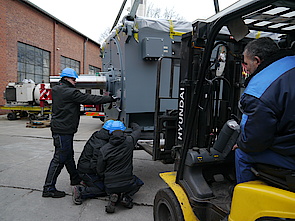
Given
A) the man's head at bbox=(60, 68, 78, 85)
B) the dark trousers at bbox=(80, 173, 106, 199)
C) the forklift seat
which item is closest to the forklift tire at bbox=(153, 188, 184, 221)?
the forklift seat

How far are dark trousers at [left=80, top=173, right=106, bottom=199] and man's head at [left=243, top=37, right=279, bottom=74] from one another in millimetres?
2892

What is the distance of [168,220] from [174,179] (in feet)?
1.57

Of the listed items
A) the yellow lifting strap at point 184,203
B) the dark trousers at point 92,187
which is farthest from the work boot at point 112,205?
the yellow lifting strap at point 184,203

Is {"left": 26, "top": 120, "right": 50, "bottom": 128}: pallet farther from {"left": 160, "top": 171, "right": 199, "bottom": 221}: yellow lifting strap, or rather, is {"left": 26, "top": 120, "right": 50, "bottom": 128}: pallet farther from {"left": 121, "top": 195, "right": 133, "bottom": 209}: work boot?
{"left": 160, "top": 171, "right": 199, "bottom": 221}: yellow lifting strap

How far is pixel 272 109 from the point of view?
1.49m

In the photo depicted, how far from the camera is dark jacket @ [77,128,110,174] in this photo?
3.76 metres

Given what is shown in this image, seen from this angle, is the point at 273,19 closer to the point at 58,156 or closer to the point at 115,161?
the point at 115,161

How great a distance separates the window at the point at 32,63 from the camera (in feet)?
54.2

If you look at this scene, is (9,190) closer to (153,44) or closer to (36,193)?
(36,193)

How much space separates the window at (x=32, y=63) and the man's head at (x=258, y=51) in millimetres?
17473

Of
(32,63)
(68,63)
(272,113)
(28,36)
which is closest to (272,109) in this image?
(272,113)

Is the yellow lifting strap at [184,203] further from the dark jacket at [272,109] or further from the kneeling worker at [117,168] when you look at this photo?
the kneeling worker at [117,168]

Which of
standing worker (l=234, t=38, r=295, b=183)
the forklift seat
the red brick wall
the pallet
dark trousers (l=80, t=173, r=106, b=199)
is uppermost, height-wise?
the red brick wall

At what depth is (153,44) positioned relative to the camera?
→ 3.79 metres
